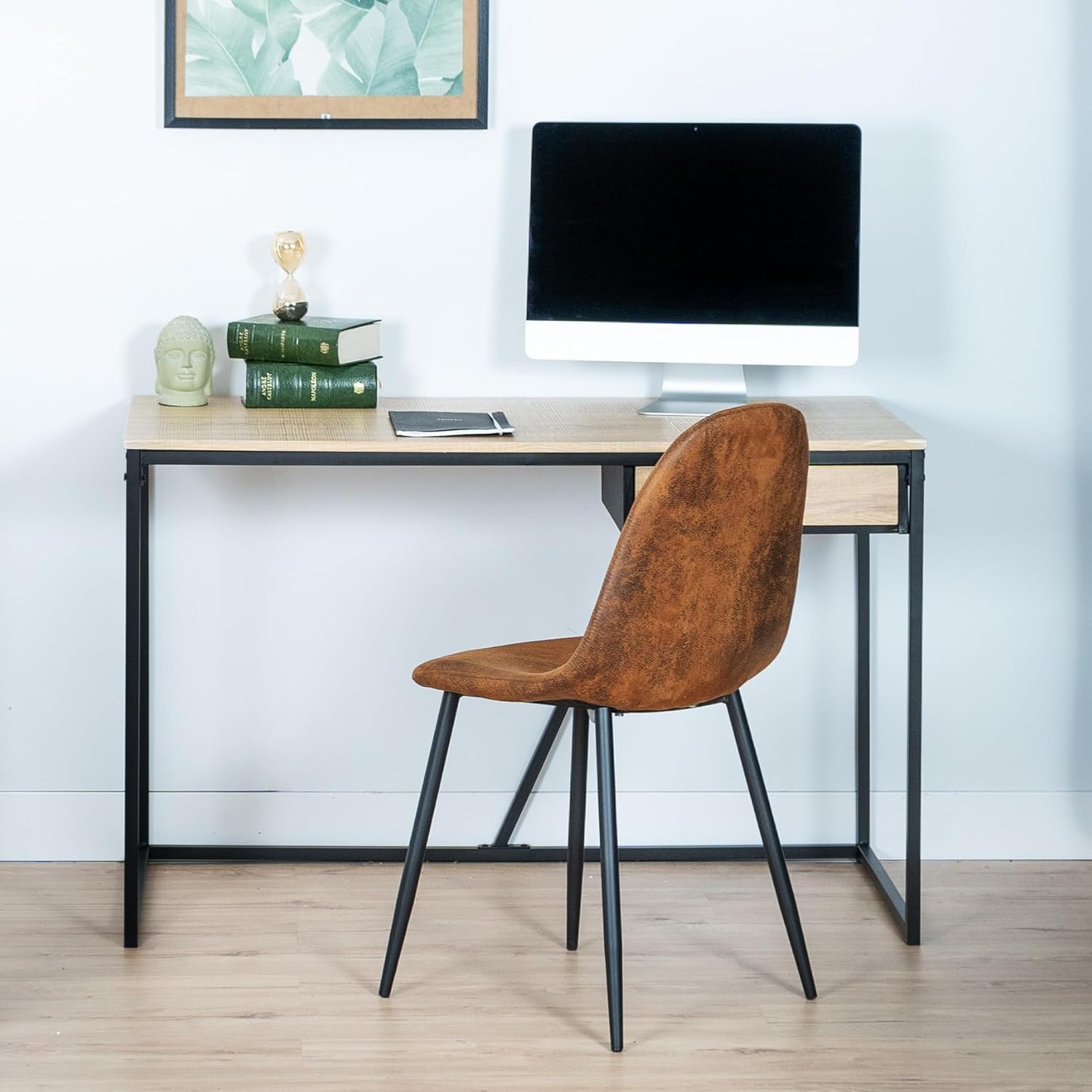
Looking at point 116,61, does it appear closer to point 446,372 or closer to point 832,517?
point 446,372

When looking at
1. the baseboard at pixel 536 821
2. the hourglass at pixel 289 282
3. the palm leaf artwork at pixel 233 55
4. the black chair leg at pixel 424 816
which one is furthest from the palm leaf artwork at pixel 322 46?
the baseboard at pixel 536 821

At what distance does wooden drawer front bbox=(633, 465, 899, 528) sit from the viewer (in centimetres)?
226

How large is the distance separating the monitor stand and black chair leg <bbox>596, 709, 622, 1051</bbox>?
0.71m

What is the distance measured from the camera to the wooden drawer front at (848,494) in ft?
7.43

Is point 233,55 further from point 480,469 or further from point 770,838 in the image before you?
point 770,838

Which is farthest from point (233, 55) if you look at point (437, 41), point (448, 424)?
point (448, 424)

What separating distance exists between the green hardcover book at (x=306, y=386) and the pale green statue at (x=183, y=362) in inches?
3.0

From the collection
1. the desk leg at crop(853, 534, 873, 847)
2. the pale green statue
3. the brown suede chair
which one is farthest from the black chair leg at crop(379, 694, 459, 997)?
the desk leg at crop(853, 534, 873, 847)

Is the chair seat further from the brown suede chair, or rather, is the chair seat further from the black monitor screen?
the black monitor screen

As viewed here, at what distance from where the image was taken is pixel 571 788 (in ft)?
7.52

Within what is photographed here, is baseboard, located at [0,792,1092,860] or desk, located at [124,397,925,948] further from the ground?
desk, located at [124,397,925,948]

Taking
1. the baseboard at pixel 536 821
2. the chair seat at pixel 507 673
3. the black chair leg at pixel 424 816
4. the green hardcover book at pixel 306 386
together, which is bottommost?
the baseboard at pixel 536 821

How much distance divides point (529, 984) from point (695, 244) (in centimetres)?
120

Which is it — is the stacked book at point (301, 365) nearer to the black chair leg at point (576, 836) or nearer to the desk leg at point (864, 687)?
the black chair leg at point (576, 836)
